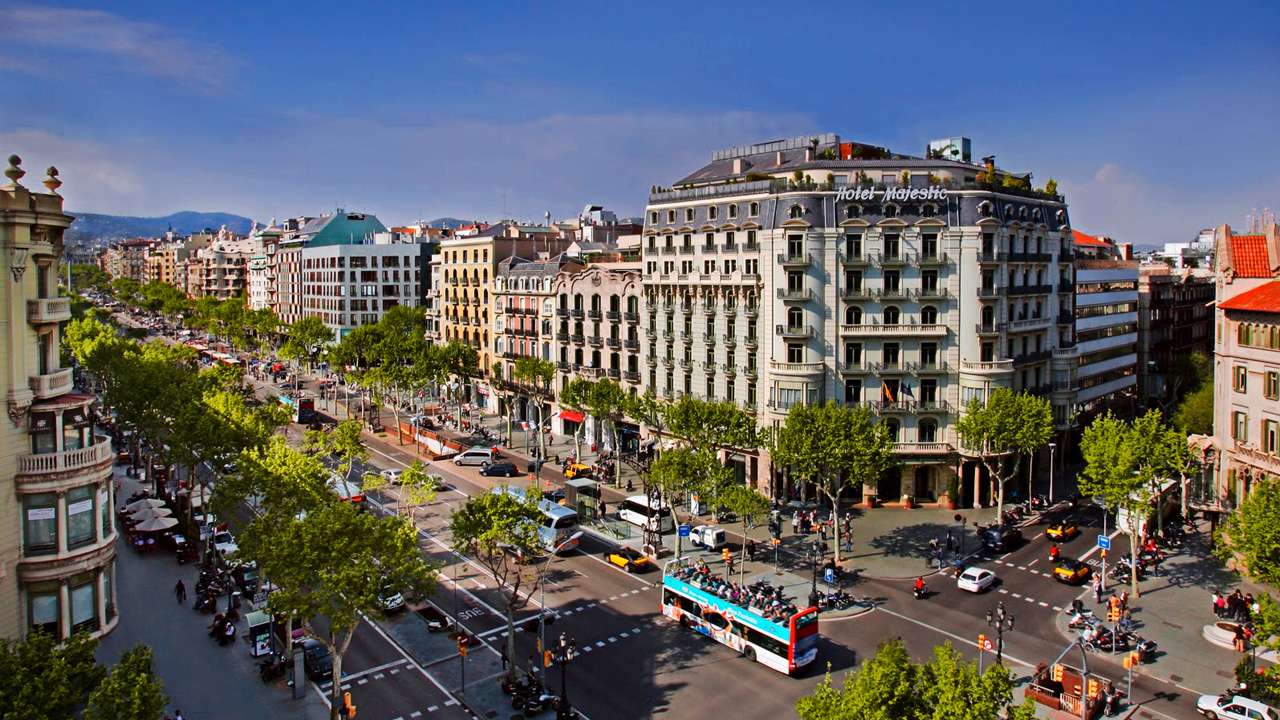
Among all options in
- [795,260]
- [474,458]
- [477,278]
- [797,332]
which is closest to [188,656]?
[474,458]

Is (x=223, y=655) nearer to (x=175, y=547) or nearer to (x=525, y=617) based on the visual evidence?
(x=525, y=617)

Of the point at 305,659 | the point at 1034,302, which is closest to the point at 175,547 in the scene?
the point at 305,659

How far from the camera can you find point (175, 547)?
2393 inches

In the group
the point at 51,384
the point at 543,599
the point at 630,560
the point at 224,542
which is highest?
the point at 51,384

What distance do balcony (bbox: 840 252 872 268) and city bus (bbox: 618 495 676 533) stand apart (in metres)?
24.7

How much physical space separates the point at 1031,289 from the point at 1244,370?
827 inches

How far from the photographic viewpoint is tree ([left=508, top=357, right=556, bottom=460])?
92.8 metres

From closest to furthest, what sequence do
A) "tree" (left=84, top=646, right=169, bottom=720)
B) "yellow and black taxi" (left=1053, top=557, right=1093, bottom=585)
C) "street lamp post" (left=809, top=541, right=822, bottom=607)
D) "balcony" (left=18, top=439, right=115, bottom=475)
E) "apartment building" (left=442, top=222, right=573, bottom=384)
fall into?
"tree" (left=84, top=646, right=169, bottom=720)
"balcony" (left=18, top=439, right=115, bottom=475)
"street lamp post" (left=809, top=541, right=822, bottom=607)
"yellow and black taxi" (left=1053, top=557, right=1093, bottom=585)
"apartment building" (left=442, top=222, right=573, bottom=384)

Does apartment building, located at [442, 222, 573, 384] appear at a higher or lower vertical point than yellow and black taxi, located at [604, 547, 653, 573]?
higher

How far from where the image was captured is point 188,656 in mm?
44125

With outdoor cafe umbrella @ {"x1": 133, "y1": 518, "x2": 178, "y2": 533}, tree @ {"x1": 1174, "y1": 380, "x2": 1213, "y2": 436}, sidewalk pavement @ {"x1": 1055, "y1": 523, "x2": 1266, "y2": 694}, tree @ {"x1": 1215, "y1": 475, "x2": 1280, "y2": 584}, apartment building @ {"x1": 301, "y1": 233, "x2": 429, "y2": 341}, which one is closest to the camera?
tree @ {"x1": 1215, "y1": 475, "x2": 1280, "y2": 584}

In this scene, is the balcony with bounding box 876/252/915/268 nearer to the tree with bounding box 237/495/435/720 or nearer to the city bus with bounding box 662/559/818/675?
the city bus with bounding box 662/559/818/675

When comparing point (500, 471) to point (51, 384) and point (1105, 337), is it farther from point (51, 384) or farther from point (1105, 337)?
point (1105, 337)

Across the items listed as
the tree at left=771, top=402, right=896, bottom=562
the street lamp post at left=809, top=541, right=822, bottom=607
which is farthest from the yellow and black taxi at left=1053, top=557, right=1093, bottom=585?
the street lamp post at left=809, top=541, right=822, bottom=607
